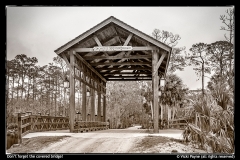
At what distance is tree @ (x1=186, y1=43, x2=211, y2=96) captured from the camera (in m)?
14.4

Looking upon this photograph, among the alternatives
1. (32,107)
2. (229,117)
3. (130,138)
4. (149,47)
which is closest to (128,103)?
(32,107)

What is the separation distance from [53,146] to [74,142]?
33.6 inches

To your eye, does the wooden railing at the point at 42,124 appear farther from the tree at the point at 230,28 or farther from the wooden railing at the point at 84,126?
the tree at the point at 230,28

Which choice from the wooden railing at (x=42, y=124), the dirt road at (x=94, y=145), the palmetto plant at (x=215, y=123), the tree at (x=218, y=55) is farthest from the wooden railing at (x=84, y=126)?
the tree at (x=218, y=55)

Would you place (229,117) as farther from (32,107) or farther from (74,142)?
(32,107)

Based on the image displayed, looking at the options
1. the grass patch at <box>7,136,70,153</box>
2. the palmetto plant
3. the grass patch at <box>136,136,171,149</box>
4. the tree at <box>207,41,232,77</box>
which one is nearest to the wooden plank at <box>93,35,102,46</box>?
the grass patch at <box>7,136,70,153</box>

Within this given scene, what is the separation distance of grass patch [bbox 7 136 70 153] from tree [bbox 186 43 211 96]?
7661mm

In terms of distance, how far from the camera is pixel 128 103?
33.8 m

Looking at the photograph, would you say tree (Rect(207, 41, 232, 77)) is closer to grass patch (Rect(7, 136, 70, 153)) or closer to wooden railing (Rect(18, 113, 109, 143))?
wooden railing (Rect(18, 113, 109, 143))

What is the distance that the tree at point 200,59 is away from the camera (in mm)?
14355

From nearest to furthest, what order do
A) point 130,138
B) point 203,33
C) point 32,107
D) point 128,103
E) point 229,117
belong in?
1. point 229,117
2. point 130,138
3. point 203,33
4. point 32,107
5. point 128,103

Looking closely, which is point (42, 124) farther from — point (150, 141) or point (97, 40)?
point (150, 141)

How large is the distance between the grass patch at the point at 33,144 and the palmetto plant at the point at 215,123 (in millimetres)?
5442

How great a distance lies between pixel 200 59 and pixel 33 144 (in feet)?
30.3
